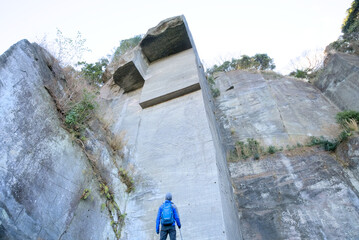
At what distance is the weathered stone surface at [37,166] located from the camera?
2.96m

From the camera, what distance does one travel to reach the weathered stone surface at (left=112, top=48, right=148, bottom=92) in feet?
26.7

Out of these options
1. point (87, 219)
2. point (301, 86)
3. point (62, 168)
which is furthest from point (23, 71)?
point (301, 86)

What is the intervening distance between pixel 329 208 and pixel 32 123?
7208 mm

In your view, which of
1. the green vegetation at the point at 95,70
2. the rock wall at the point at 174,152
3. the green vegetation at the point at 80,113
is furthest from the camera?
the green vegetation at the point at 95,70

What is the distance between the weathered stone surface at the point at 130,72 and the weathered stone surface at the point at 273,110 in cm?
449

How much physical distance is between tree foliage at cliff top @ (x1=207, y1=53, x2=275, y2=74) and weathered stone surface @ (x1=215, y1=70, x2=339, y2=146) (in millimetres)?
3578

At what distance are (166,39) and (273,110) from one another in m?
5.79

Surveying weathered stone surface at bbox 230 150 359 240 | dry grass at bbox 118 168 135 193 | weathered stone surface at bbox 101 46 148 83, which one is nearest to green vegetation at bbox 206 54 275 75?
weathered stone surface at bbox 101 46 148 83

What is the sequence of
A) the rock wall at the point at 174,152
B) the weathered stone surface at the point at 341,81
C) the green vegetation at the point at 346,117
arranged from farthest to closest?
the weathered stone surface at the point at 341,81, the green vegetation at the point at 346,117, the rock wall at the point at 174,152

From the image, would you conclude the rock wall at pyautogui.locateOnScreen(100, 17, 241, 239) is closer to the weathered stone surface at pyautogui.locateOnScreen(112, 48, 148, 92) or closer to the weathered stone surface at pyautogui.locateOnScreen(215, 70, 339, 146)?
the weathered stone surface at pyautogui.locateOnScreen(112, 48, 148, 92)

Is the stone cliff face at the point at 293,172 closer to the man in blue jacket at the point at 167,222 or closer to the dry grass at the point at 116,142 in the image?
the man in blue jacket at the point at 167,222

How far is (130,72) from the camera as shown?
27.0 ft

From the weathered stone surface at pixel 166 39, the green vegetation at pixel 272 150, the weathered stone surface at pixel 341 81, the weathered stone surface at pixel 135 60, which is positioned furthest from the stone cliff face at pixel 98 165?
the weathered stone surface at pixel 341 81

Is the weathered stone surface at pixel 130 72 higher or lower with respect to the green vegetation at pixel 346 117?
higher
